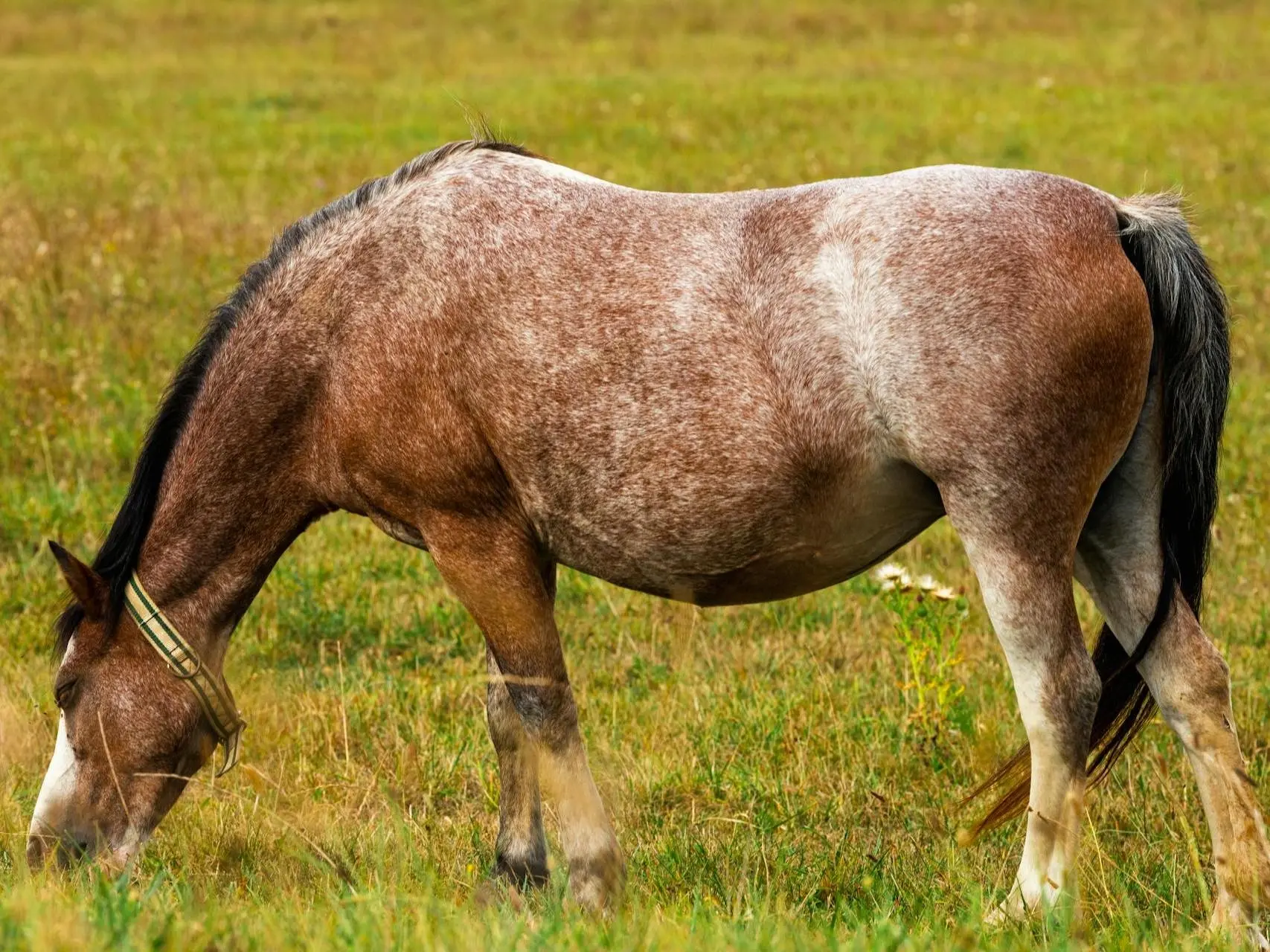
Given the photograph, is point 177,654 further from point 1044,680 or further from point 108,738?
point 1044,680

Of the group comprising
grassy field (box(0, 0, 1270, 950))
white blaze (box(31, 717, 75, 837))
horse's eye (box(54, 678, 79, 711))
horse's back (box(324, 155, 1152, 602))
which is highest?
horse's back (box(324, 155, 1152, 602))

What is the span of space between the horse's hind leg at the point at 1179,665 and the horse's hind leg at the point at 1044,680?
36 centimetres

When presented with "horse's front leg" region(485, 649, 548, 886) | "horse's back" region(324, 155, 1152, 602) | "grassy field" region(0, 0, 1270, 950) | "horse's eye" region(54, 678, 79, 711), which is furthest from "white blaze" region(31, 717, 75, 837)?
"horse's back" region(324, 155, 1152, 602)

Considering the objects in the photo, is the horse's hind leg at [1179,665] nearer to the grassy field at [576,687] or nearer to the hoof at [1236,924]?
the hoof at [1236,924]

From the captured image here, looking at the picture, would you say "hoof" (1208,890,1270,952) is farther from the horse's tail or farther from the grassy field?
the horse's tail

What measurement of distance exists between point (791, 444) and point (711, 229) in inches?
24.4

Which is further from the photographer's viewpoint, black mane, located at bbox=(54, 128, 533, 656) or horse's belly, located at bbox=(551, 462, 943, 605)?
black mane, located at bbox=(54, 128, 533, 656)

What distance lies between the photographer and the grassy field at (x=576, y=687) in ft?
11.9

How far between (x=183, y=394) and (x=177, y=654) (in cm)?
75

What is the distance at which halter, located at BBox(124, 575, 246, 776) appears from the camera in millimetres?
4277

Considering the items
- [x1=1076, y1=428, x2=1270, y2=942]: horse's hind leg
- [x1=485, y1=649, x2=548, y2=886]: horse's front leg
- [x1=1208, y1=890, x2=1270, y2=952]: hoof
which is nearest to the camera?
[x1=1208, y1=890, x2=1270, y2=952]: hoof

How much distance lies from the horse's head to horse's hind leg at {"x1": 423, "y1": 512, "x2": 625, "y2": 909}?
921 mm

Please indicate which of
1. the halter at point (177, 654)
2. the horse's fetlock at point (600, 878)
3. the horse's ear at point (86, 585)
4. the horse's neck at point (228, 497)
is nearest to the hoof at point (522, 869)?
the horse's fetlock at point (600, 878)

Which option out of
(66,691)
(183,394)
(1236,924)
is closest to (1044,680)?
(1236,924)
